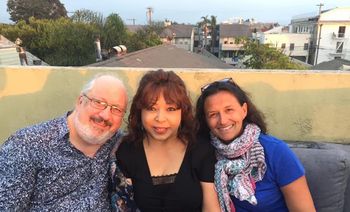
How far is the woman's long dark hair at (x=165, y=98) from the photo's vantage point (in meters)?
1.94

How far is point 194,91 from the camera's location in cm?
305

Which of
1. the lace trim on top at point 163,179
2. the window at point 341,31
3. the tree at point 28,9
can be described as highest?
the tree at point 28,9

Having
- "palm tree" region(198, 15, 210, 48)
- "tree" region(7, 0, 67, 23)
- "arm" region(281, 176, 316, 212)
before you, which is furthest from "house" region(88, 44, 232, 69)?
"palm tree" region(198, 15, 210, 48)

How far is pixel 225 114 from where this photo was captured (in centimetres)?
202

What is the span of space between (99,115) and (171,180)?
56 centimetres

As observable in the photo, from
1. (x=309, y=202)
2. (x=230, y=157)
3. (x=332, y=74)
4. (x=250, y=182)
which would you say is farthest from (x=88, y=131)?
(x=332, y=74)

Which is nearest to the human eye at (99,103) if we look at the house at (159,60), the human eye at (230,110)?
the human eye at (230,110)

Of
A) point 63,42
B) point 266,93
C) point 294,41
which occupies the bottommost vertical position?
point 294,41

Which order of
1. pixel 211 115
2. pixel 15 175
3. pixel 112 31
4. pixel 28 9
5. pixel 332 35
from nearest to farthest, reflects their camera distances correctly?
1. pixel 15 175
2. pixel 211 115
3. pixel 112 31
4. pixel 332 35
5. pixel 28 9

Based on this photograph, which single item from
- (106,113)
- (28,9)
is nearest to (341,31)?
(28,9)

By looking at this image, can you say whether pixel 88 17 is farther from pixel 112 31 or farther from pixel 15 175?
pixel 15 175

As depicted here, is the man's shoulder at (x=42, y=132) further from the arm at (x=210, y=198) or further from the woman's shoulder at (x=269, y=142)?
the woman's shoulder at (x=269, y=142)

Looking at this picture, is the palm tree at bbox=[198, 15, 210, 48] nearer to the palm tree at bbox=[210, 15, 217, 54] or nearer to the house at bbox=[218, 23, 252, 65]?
the palm tree at bbox=[210, 15, 217, 54]

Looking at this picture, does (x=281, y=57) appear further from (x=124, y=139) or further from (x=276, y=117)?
(x=124, y=139)
